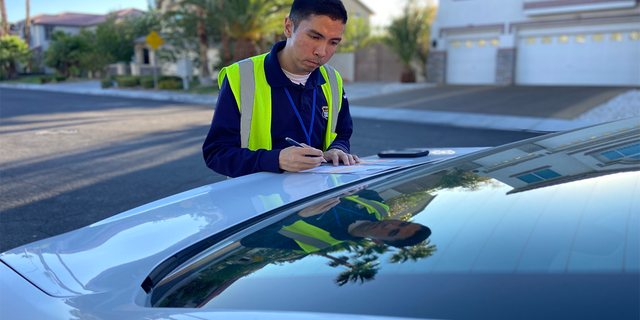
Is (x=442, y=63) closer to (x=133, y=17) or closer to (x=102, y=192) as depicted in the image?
(x=102, y=192)

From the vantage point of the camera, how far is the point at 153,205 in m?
1.70

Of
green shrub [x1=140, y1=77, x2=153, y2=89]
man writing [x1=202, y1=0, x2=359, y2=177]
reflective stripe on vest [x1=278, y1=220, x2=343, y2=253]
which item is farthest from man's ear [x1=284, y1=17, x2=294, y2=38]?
green shrub [x1=140, y1=77, x2=153, y2=89]

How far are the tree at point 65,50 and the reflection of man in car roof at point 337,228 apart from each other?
130ft

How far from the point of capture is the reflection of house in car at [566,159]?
1.31 metres

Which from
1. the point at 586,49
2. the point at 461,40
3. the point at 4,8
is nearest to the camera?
the point at 586,49

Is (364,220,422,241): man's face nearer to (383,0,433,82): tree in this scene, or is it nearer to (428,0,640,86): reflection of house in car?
(428,0,640,86): reflection of house in car

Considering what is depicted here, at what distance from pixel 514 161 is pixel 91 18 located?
62.4m

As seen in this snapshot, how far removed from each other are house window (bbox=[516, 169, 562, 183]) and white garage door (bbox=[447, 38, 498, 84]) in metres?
21.2

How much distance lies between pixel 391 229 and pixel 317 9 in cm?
137

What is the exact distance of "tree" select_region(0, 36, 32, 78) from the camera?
3653cm

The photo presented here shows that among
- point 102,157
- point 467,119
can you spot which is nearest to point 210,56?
point 467,119

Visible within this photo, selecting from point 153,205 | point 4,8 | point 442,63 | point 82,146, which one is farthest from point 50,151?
point 4,8

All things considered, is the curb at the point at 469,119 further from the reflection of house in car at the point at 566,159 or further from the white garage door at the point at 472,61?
the white garage door at the point at 472,61

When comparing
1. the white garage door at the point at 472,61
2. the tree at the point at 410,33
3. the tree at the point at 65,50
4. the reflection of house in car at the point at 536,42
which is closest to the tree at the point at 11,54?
the tree at the point at 65,50
